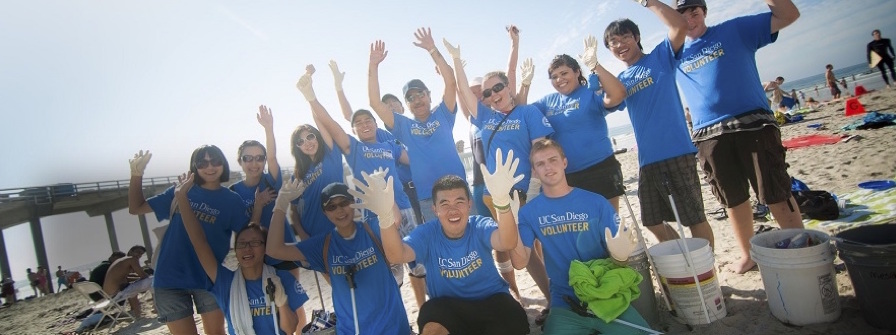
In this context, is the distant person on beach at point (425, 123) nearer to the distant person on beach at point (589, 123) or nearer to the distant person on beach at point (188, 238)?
the distant person on beach at point (589, 123)

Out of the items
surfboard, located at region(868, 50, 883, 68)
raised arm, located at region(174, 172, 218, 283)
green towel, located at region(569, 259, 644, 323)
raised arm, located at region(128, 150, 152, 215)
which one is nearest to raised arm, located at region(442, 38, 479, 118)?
green towel, located at region(569, 259, 644, 323)

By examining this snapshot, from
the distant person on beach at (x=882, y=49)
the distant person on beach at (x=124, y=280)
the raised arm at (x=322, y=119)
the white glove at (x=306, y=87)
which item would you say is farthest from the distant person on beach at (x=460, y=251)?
the distant person on beach at (x=882, y=49)

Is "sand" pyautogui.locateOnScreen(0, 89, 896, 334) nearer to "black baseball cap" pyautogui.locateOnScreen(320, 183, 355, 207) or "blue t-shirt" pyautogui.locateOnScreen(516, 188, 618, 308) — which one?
"blue t-shirt" pyautogui.locateOnScreen(516, 188, 618, 308)

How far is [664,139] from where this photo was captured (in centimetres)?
336

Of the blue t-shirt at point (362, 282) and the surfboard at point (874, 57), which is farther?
the surfboard at point (874, 57)

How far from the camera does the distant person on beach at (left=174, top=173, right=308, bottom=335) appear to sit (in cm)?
345

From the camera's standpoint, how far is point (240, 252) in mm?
3516

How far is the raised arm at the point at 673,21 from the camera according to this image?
10.9ft

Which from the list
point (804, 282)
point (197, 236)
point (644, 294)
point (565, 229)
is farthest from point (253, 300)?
point (804, 282)

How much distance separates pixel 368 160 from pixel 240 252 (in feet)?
5.25

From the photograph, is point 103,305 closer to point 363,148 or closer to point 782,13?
point 363,148

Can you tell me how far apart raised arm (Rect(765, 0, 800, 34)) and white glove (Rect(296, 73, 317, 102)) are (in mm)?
4594

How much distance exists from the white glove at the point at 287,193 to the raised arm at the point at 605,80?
128 inches

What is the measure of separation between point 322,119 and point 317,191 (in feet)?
2.76
